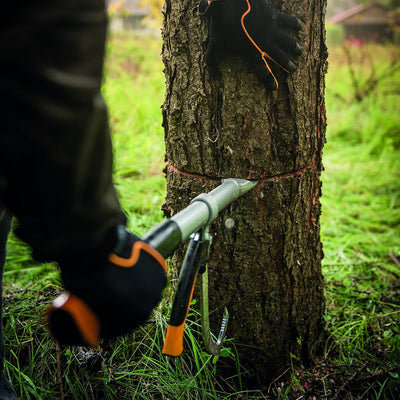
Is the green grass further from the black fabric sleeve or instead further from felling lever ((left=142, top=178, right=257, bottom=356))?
the black fabric sleeve

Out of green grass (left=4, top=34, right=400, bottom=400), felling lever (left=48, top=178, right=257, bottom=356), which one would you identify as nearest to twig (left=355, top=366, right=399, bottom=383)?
green grass (left=4, top=34, right=400, bottom=400)

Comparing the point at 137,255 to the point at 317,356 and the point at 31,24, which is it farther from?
the point at 317,356

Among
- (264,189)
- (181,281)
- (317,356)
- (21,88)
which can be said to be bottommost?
(317,356)

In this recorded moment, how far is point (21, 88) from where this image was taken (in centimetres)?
44

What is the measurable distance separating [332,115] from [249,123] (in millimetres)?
4930

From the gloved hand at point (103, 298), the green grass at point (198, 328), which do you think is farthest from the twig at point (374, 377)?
the gloved hand at point (103, 298)

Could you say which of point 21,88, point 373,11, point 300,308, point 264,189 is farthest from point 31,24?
point 373,11

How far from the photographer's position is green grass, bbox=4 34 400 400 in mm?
1286

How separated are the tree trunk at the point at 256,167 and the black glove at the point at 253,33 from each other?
0.05 m

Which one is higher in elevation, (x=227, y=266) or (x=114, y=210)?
(x=114, y=210)

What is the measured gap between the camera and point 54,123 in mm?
455

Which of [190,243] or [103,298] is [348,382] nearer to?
[190,243]

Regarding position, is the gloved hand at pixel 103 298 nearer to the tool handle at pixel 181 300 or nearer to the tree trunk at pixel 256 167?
the tool handle at pixel 181 300

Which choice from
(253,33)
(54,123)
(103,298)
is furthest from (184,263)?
(253,33)
